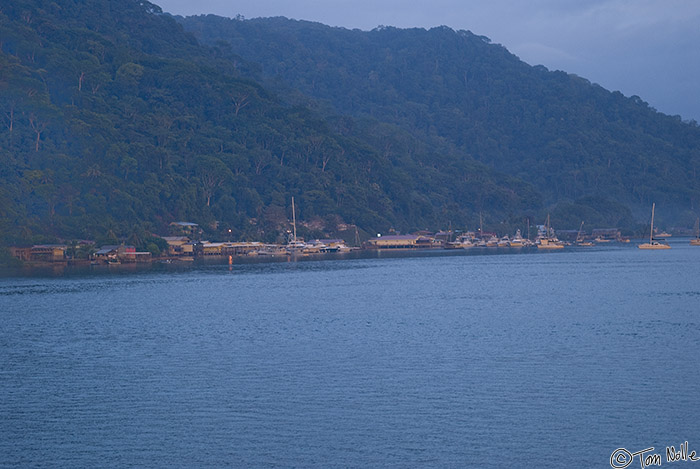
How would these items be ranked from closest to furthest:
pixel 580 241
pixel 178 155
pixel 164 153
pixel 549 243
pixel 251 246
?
pixel 251 246 < pixel 164 153 < pixel 178 155 < pixel 549 243 < pixel 580 241

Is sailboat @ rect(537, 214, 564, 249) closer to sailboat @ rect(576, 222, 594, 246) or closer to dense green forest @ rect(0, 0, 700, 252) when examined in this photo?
sailboat @ rect(576, 222, 594, 246)

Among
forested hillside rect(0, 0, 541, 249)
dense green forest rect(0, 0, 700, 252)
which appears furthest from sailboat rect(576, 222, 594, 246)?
forested hillside rect(0, 0, 541, 249)

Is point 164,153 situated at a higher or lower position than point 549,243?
higher

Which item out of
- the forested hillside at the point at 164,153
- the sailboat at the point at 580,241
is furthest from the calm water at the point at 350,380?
the sailboat at the point at 580,241

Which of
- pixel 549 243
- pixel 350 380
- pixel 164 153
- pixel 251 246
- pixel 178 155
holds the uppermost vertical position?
pixel 178 155

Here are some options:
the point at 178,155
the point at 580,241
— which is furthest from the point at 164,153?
the point at 580,241

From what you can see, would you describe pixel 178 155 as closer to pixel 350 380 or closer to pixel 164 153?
pixel 164 153

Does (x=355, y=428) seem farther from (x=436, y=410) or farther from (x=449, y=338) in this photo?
(x=449, y=338)
